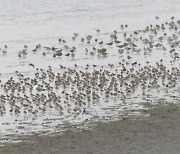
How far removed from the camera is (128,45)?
97.1 feet

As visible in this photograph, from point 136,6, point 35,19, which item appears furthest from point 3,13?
point 136,6

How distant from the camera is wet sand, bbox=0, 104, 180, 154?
13.6 m

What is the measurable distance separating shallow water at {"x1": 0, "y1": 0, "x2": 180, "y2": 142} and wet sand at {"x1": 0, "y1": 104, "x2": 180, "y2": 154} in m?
0.90

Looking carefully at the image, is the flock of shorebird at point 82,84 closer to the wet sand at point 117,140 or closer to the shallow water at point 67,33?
the shallow water at point 67,33

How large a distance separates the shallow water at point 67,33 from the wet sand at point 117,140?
0.90 metres

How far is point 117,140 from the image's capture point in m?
14.4

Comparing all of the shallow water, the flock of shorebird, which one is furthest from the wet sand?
the flock of shorebird

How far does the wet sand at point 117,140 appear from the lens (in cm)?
1363

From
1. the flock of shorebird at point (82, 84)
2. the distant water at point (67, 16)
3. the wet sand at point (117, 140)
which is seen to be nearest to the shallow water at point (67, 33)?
the distant water at point (67, 16)

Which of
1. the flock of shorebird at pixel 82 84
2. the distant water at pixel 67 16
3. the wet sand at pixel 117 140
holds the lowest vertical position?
the wet sand at pixel 117 140

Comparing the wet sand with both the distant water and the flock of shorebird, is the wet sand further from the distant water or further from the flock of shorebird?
the distant water

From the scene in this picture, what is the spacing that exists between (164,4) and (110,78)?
34482mm

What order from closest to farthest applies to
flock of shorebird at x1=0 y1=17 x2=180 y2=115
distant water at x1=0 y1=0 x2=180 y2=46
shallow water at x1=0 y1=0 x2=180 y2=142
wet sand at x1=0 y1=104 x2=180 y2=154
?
wet sand at x1=0 y1=104 x2=180 y2=154, shallow water at x1=0 y1=0 x2=180 y2=142, flock of shorebird at x1=0 y1=17 x2=180 y2=115, distant water at x1=0 y1=0 x2=180 y2=46

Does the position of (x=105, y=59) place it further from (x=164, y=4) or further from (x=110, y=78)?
(x=164, y=4)
